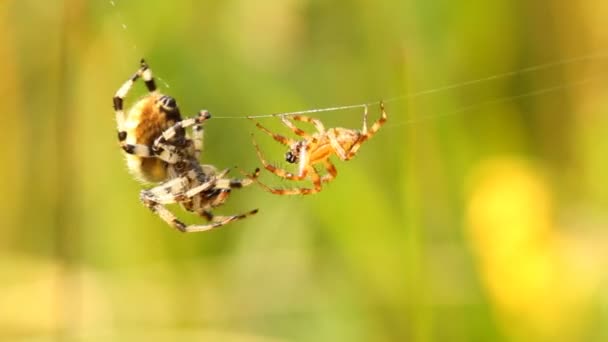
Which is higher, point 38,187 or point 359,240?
point 38,187

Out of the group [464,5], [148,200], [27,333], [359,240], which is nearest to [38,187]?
[27,333]

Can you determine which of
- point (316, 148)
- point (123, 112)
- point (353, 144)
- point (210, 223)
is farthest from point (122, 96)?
point (353, 144)

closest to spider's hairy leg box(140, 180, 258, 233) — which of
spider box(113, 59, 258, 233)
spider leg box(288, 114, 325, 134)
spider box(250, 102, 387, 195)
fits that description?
spider box(113, 59, 258, 233)

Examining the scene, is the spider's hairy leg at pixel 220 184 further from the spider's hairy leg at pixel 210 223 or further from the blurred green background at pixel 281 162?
the blurred green background at pixel 281 162

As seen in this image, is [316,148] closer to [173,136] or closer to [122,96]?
[173,136]

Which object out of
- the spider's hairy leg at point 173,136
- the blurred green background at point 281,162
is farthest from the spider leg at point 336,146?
the spider's hairy leg at point 173,136

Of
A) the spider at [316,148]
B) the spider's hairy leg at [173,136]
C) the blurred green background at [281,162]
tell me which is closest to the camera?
the spider's hairy leg at [173,136]

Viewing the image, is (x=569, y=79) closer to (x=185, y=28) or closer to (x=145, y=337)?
(x=185, y=28)

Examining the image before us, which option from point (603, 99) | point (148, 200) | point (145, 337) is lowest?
A: point (145, 337)
